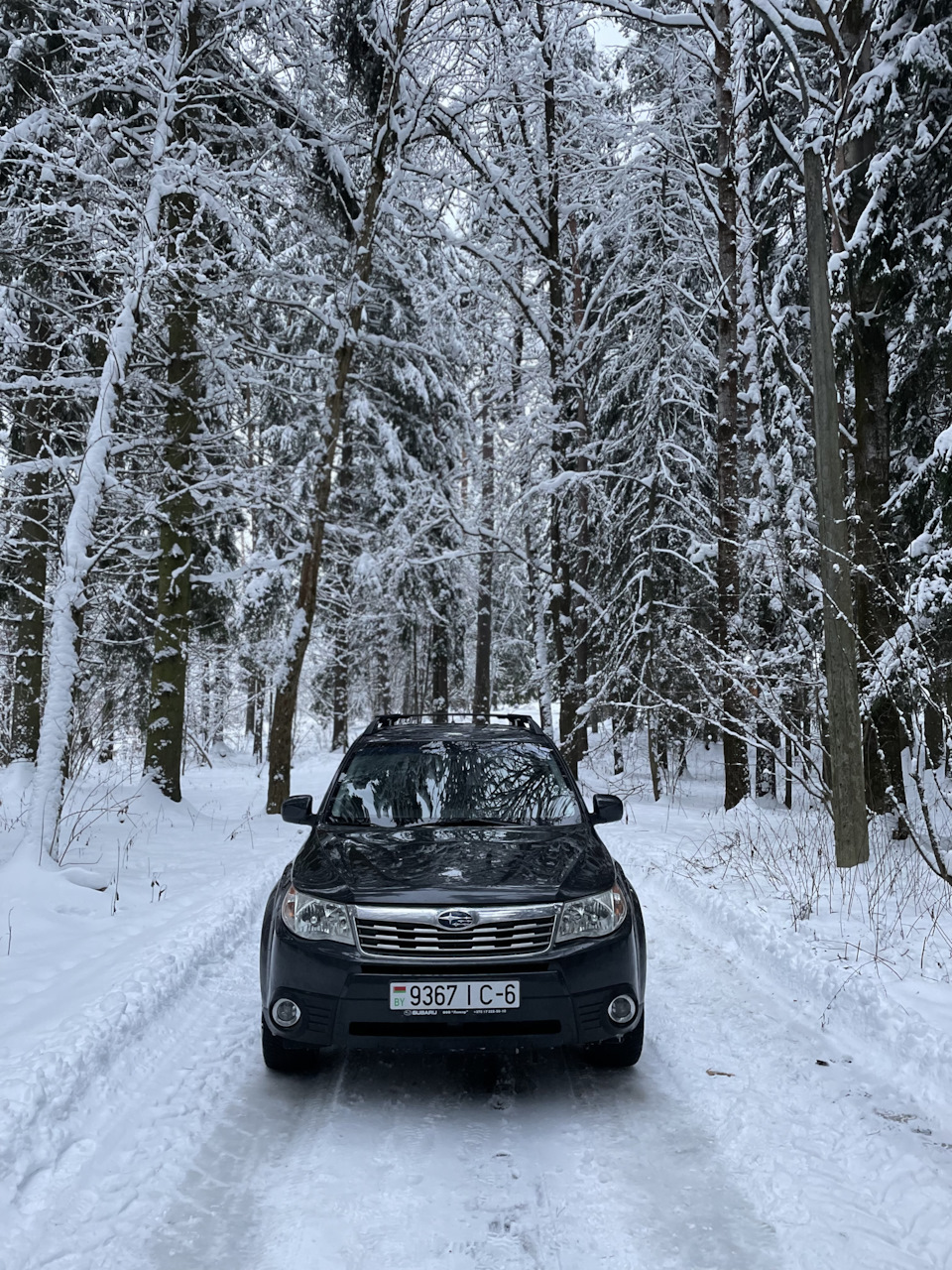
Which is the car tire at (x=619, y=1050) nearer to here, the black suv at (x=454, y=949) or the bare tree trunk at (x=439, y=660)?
the black suv at (x=454, y=949)

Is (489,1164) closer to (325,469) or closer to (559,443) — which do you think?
(325,469)

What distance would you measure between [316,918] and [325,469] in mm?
11049

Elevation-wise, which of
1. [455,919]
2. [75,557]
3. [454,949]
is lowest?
[454,949]

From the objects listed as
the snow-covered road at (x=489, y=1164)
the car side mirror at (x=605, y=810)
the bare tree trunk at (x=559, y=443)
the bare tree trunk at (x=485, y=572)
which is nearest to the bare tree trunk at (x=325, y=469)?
the bare tree trunk at (x=559, y=443)

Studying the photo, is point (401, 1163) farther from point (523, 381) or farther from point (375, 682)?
point (375, 682)

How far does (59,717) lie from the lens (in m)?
7.93

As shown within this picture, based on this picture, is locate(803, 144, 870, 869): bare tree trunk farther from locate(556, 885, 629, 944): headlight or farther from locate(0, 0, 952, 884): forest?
locate(556, 885, 629, 944): headlight

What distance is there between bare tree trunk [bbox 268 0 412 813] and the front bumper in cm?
1005

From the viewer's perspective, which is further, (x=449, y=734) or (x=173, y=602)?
(x=173, y=602)

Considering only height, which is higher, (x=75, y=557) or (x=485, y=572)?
(x=485, y=572)

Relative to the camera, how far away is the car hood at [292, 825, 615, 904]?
3914 millimetres

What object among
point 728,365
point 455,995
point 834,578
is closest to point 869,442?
point 728,365

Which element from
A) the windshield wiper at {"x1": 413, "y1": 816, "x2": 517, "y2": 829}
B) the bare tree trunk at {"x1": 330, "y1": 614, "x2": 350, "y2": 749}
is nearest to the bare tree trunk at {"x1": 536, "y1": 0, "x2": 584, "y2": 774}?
the bare tree trunk at {"x1": 330, "y1": 614, "x2": 350, "y2": 749}

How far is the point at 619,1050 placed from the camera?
422cm
